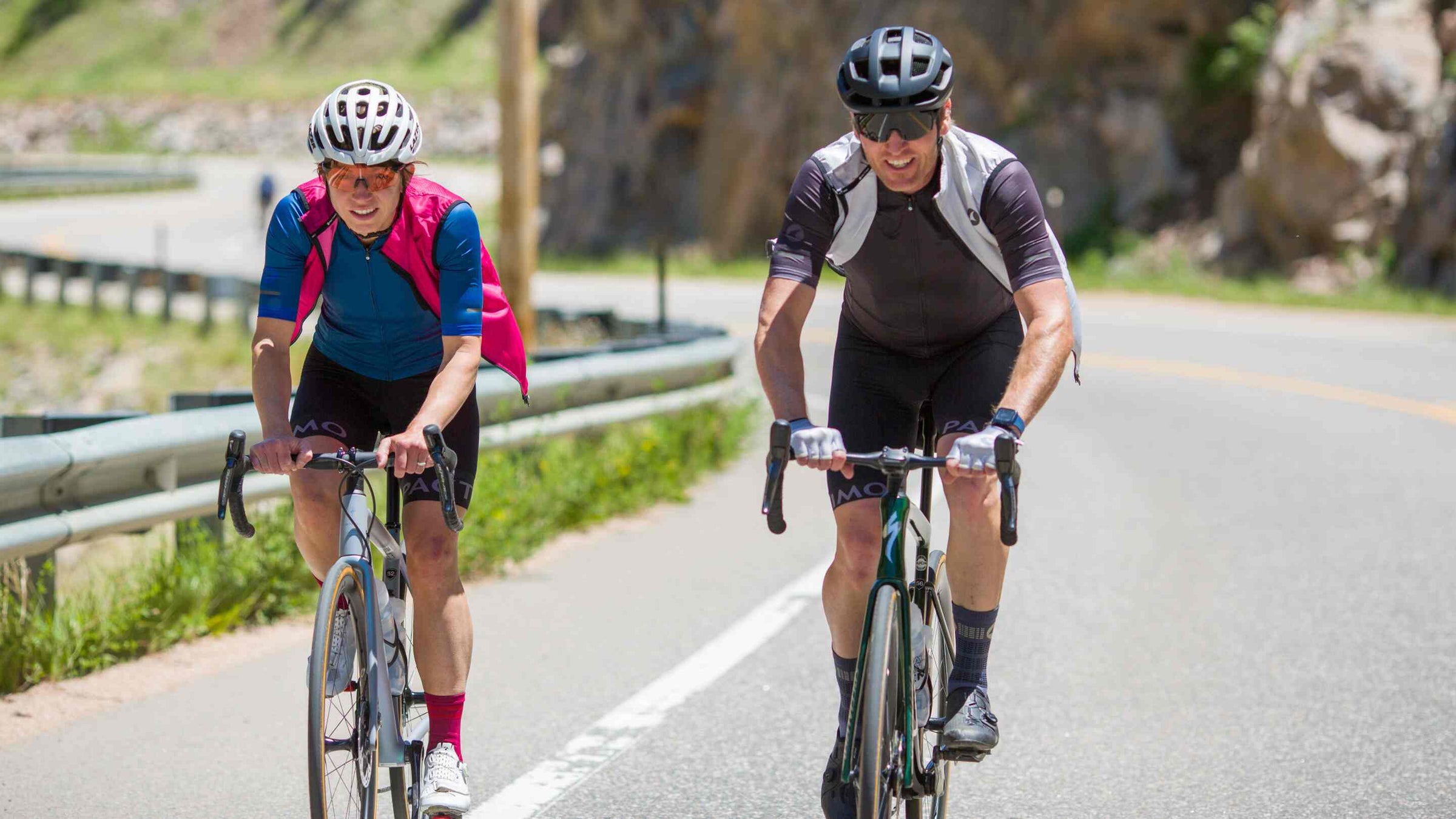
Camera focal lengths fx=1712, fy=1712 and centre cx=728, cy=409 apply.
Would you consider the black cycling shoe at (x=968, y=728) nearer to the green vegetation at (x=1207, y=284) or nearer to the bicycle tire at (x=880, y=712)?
the bicycle tire at (x=880, y=712)

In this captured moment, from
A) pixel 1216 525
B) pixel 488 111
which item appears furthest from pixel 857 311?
pixel 488 111

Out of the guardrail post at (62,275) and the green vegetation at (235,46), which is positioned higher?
the green vegetation at (235,46)

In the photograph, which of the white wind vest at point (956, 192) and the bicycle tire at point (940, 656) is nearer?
the white wind vest at point (956, 192)

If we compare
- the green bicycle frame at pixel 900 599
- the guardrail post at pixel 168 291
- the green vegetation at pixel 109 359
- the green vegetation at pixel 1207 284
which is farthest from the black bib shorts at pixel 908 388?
the green vegetation at pixel 1207 284

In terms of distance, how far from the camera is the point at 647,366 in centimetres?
1055

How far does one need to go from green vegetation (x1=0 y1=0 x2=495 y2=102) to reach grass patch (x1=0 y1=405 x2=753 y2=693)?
78.7 meters

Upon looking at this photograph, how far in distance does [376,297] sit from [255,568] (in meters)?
3.07

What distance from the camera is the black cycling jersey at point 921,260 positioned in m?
4.17

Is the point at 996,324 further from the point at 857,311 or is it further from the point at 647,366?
the point at 647,366

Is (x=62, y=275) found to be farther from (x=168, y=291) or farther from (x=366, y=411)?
(x=366, y=411)

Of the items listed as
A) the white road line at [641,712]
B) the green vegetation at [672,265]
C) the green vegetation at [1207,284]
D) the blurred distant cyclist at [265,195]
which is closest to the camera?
the white road line at [641,712]

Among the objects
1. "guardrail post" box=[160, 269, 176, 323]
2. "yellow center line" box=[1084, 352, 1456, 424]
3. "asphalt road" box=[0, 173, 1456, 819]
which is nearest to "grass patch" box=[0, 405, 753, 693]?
"asphalt road" box=[0, 173, 1456, 819]

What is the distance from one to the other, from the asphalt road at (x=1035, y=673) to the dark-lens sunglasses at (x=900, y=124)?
1.97m

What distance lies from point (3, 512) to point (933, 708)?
325 cm
